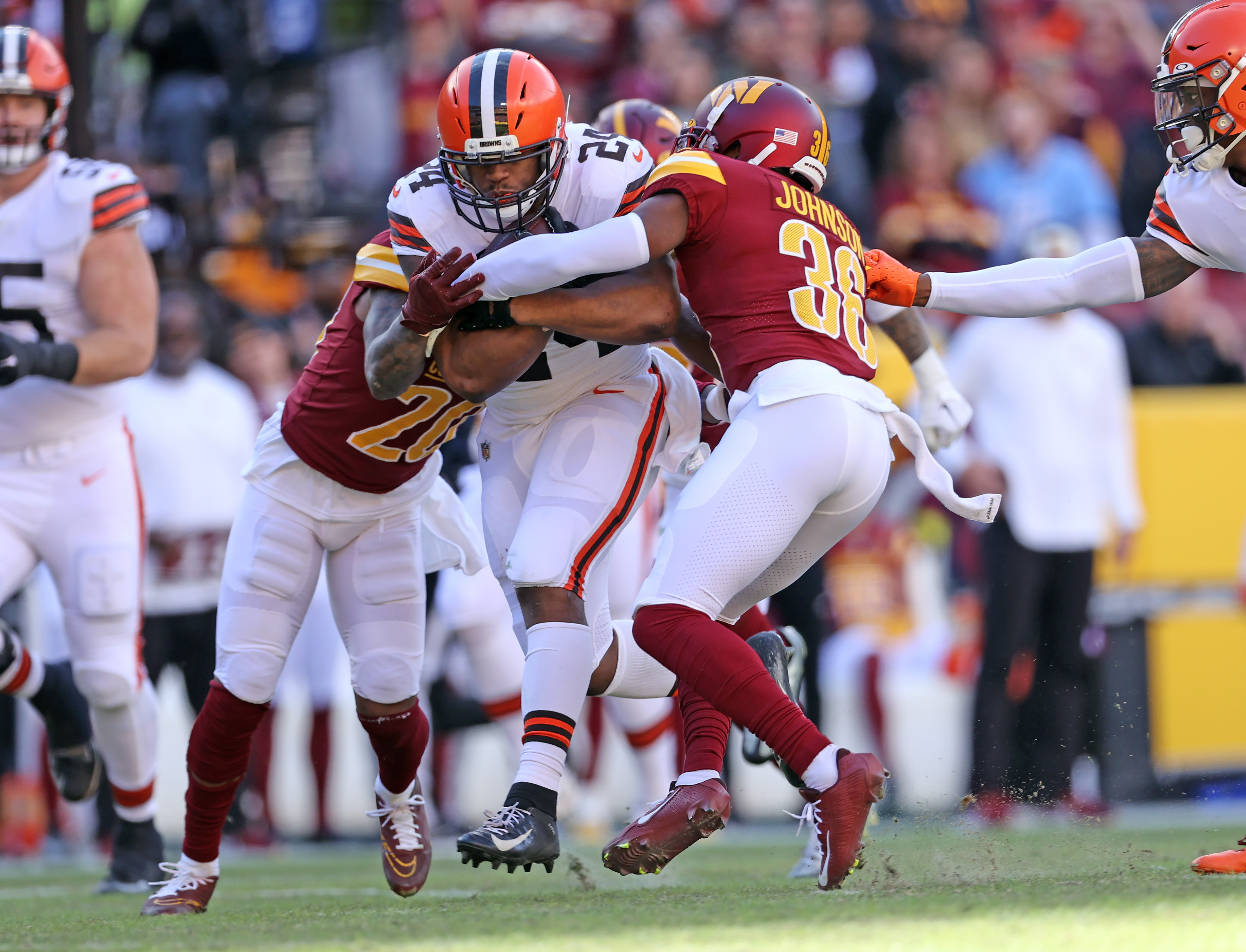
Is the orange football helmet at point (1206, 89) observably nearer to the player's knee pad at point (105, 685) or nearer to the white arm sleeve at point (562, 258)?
the white arm sleeve at point (562, 258)

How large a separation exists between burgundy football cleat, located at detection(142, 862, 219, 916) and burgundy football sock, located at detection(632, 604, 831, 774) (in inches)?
57.6

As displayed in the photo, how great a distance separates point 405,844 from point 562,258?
1.85 metres

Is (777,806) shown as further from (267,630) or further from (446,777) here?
(267,630)

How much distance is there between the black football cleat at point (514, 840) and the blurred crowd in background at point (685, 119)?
441cm

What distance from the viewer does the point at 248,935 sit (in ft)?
11.2

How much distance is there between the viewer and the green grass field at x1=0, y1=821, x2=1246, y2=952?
2.95m

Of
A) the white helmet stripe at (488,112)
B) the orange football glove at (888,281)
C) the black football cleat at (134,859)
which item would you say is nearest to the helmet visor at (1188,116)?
the orange football glove at (888,281)

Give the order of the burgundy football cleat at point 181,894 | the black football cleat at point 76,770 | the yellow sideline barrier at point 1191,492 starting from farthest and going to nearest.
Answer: the yellow sideline barrier at point 1191,492
the black football cleat at point 76,770
the burgundy football cleat at point 181,894

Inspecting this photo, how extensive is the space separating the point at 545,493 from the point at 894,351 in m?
4.07

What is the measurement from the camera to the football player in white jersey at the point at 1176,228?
4055 millimetres

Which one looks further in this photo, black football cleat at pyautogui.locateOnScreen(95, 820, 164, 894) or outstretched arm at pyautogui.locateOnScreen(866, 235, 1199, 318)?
black football cleat at pyautogui.locateOnScreen(95, 820, 164, 894)

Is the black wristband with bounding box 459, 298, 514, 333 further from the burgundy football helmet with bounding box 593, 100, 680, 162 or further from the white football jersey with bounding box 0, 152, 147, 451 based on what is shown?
the white football jersey with bounding box 0, 152, 147, 451

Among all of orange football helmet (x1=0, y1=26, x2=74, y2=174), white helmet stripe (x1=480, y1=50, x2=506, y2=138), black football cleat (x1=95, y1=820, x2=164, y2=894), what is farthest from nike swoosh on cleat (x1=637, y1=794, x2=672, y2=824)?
orange football helmet (x1=0, y1=26, x2=74, y2=174)

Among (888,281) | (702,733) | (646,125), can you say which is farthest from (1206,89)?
(702,733)
